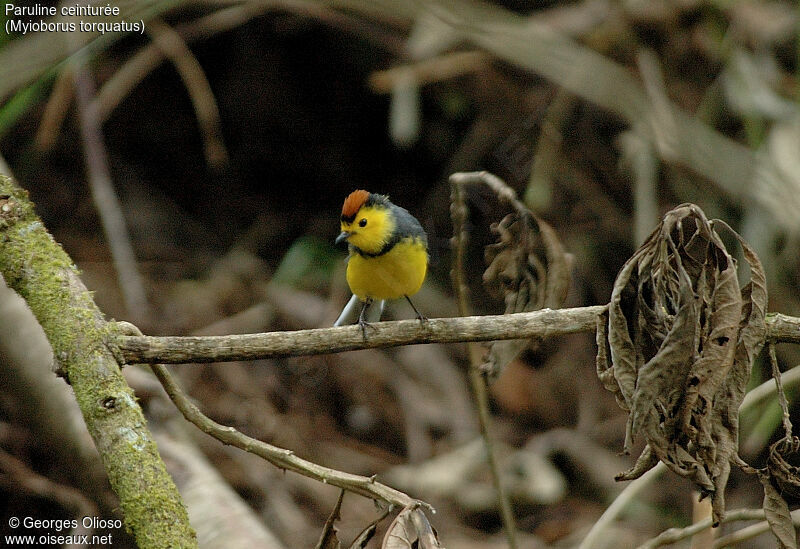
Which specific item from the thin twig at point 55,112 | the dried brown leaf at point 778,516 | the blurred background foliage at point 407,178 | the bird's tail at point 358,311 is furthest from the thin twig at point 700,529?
the thin twig at point 55,112

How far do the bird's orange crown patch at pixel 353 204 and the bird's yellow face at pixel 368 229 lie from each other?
1 centimetres

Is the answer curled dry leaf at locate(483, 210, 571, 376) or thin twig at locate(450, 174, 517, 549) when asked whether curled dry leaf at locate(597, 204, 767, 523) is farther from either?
thin twig at locate(450, 174, 517, 549)

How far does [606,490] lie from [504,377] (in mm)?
1036

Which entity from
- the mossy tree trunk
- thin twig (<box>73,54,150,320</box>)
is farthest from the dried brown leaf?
thin twig (<box>73,54,150,320</box>)

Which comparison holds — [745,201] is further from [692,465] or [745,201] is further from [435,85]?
[692,465]

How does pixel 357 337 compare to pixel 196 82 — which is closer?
pixel 357 337

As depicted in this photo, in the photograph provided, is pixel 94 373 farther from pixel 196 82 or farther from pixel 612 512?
pixel 196 82

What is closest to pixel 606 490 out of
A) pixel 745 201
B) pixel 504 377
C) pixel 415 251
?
pixel 504 377

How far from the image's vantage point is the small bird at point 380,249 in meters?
3.05

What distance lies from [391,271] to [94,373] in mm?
1400

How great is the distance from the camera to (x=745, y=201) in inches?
183

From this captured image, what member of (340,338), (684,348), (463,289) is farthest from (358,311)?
(684,348)

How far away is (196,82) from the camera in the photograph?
17.7 ft

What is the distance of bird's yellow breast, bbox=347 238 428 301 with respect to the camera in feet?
9.98
